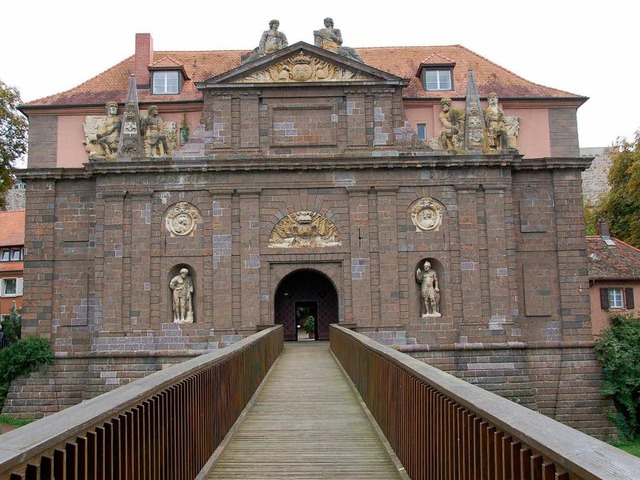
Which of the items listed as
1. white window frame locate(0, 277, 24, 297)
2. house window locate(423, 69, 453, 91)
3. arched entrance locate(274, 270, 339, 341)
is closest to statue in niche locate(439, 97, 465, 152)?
house window locate(423, 69, 453, 91)

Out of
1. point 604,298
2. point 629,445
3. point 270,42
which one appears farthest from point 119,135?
point 604,298

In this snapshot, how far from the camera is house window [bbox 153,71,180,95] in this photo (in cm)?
3497

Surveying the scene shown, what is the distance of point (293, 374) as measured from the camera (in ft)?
61.3

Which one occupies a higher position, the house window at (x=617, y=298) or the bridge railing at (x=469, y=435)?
the house window at (x=617, y=298)

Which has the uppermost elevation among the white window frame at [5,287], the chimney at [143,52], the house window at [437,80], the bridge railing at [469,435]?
the chimney at [143,52]

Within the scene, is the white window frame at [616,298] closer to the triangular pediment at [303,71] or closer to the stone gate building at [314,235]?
the stone gate building at [314,235]

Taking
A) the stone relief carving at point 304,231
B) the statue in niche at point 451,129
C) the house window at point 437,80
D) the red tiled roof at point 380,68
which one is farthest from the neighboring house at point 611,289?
the stone relief carving at point 304,231

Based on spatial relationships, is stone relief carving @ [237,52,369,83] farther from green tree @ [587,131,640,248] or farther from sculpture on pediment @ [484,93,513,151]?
green tree @ [587,131,640,248]

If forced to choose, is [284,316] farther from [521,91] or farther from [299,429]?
[299,429]

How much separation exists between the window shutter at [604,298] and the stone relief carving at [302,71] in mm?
17986

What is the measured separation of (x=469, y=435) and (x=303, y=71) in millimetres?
26343

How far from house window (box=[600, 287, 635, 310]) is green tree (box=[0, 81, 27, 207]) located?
1171 inches

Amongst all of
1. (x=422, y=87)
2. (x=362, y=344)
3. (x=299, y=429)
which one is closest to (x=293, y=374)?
(x=362, y=344)

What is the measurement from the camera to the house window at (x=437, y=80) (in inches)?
1390
